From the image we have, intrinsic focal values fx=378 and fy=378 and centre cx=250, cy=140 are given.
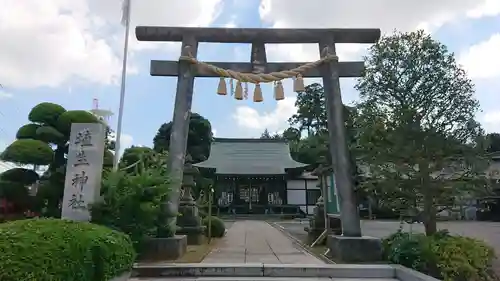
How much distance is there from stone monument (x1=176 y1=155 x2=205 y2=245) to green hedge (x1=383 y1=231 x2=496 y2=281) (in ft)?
19.7

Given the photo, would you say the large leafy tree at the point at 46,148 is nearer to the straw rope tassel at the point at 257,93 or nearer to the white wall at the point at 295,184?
the straw rope tassel at the point at 257,93

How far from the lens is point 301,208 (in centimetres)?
3075

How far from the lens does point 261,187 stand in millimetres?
30953

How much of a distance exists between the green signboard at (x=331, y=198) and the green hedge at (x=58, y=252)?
17.6ft

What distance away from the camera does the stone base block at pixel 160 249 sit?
7.07 m

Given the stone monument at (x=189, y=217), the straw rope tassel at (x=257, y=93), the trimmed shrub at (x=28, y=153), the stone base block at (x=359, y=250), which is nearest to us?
the stone base block at (x=359, y=250)

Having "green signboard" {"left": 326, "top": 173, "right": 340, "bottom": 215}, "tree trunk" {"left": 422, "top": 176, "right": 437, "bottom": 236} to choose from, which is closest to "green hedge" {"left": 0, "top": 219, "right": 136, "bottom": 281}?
"tree trunk" {"left": 422, "top": 176, "right": 437, "bottom": 236}

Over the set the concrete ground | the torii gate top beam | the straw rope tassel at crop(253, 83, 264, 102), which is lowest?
the concrete ground

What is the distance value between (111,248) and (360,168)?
615 centimetres

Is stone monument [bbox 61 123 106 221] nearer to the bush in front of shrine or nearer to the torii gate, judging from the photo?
the bush in front of shrine

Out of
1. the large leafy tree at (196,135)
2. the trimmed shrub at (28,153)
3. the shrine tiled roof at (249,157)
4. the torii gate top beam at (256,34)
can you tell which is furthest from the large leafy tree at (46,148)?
the large leafy tree at (196,135)

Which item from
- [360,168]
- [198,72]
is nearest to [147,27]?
[198,72]

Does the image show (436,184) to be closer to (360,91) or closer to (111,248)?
(360,91)

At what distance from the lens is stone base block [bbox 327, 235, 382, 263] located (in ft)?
23.1
